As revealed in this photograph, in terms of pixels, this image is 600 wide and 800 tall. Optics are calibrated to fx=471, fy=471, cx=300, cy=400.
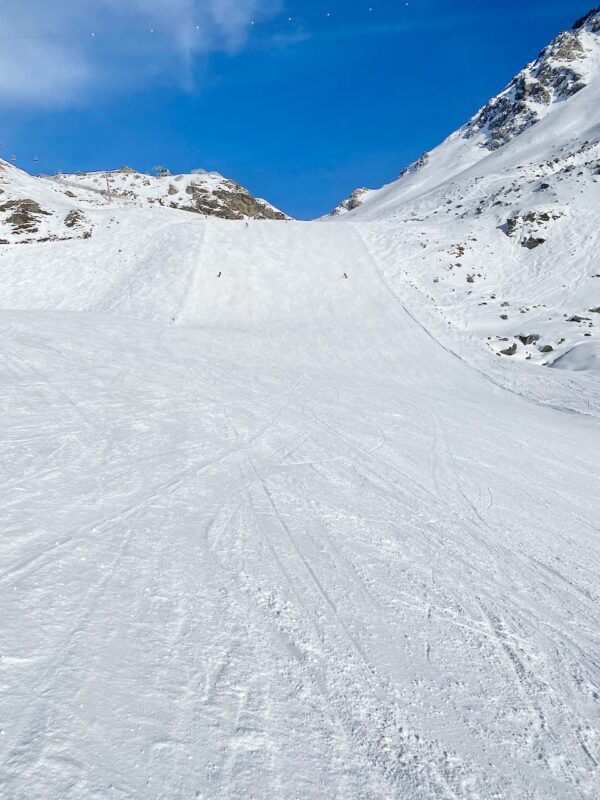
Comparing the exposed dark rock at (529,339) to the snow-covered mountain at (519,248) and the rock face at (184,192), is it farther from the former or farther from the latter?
the rock face at (184,192)

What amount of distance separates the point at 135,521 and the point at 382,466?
12.6ft

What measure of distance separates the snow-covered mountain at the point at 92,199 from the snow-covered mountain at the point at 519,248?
19.7 metres

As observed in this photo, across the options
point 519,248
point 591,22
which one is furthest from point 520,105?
point 519,248

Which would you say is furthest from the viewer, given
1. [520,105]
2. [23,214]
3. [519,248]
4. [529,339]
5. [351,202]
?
[351,202]

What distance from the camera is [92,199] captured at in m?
52.1

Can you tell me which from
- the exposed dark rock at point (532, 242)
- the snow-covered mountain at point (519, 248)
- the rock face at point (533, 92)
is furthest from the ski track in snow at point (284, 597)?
Result: the rock face at point (533, 92)

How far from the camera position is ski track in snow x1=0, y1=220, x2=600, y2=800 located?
2.54m

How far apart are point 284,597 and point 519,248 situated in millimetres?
31944

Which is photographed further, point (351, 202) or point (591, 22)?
point (591, 22)

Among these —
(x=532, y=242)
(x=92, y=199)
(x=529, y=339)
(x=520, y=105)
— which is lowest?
(x=529, y=339)

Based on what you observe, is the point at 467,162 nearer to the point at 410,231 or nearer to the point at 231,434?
the point at 410,231

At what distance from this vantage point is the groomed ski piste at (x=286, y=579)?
2.55 m

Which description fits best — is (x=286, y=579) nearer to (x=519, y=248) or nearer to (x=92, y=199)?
(x=519, y=248)

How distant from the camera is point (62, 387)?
9.11 meters
